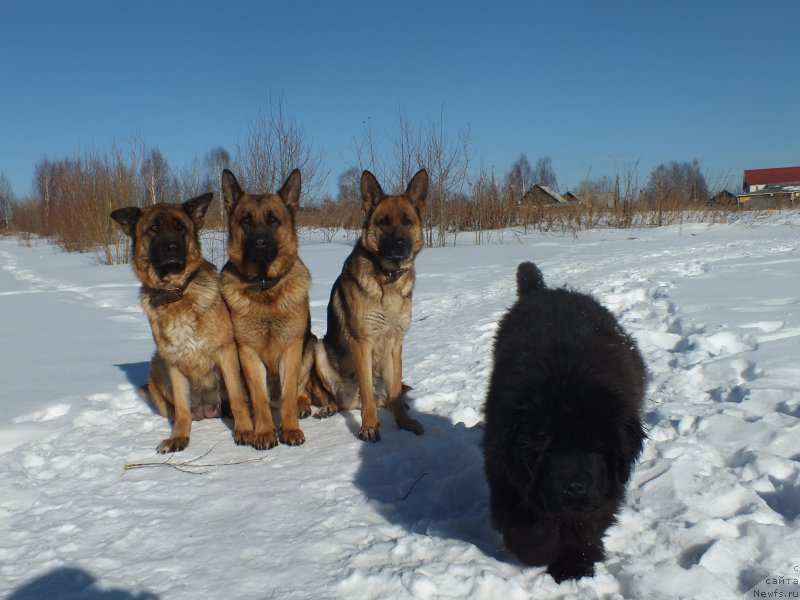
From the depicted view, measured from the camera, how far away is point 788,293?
6.42 meters

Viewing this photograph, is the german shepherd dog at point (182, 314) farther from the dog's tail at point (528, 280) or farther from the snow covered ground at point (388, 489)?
the dog's tail at point (528, 280)

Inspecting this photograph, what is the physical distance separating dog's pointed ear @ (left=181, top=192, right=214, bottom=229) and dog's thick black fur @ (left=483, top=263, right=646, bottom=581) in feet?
9.62

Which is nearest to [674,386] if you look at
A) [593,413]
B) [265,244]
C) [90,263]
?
[593,413]

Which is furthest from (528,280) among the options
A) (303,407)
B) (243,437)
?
(243,437)

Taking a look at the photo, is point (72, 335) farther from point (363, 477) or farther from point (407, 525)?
point (407, 525)

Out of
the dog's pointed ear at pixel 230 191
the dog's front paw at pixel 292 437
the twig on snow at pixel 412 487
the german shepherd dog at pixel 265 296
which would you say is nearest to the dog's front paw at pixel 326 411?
the german shepherd dog at pixel 265 296

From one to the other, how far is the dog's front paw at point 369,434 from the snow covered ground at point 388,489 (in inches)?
3.8

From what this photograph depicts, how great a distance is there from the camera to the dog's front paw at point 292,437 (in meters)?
3.94

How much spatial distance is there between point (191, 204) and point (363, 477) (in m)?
2.54

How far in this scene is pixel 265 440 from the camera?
390 centimetres

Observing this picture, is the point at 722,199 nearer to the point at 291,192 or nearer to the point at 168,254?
the point at 291,192

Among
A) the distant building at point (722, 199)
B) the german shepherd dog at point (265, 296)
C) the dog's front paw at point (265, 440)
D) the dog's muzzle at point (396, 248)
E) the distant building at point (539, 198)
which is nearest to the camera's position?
the dog's front paw at point (265, 440)

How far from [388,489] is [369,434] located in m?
0.88

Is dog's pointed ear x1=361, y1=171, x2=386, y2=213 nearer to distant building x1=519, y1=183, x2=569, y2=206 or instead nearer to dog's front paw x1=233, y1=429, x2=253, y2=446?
dog's front paw x1=233, y1=429, x2=253, y2=446
